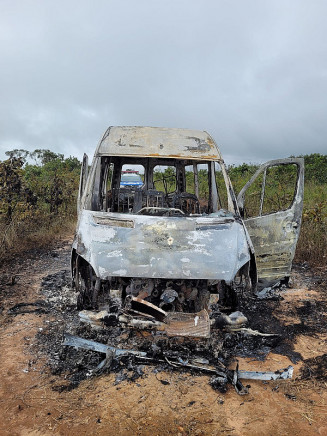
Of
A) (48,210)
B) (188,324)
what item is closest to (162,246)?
(188,324)

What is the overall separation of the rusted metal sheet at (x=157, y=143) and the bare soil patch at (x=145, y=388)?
7.28ft

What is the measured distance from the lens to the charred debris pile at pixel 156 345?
2910 millimetres

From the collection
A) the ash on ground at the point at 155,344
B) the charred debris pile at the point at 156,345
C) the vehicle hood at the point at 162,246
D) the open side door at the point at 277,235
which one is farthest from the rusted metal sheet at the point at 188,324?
the open side door at the point at 277,235

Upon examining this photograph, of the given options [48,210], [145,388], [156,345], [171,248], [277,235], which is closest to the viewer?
[145,388]

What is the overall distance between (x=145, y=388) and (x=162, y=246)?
127 centimetres

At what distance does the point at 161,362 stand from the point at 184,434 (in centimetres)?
82

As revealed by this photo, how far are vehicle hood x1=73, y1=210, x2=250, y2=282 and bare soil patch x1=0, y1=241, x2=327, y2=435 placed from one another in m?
0.92

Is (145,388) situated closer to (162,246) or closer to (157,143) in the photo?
(162,246)

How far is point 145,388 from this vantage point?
9.14 ft

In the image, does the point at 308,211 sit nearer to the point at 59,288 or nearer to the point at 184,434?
the point at 59,288

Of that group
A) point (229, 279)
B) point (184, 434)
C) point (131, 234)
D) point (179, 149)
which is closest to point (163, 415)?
point (184, 434)

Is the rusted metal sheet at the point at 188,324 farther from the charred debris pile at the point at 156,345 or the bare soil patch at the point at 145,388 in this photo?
the bare soil patch at the point at 145,388

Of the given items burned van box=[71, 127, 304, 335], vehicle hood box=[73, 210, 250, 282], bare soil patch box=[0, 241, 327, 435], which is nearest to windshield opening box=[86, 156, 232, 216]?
burned van box=[71, 127, 304, 335]

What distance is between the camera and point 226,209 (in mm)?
4340
